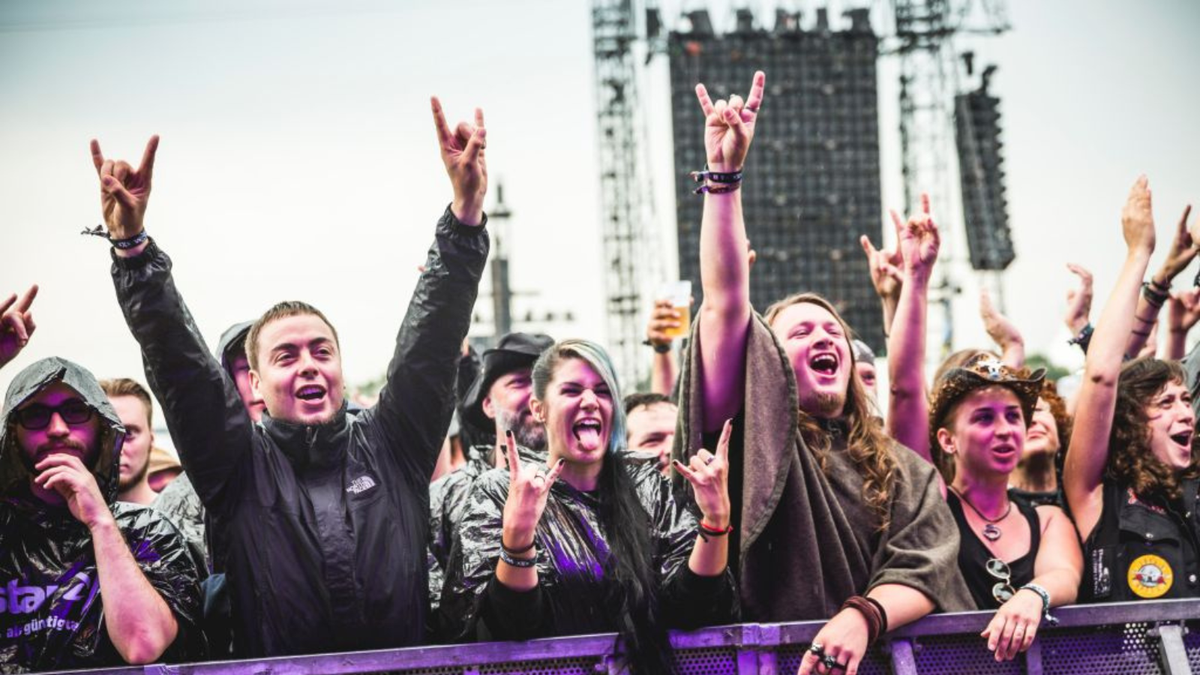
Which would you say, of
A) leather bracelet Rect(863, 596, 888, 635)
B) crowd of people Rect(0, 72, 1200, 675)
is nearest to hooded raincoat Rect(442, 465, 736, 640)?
crowd of people Rect(0, 72, 1200, 675)

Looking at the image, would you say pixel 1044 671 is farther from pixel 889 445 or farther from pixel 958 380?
pixel 958 380

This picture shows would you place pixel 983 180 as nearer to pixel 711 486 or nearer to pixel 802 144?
pixel 802 144

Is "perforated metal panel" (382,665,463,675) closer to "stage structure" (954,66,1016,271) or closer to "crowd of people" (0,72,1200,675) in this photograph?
"crowd of people" (0,72,1200,675)

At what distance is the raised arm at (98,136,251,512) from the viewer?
3.19m

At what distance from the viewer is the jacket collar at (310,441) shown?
3465mm

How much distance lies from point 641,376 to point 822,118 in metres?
5.69

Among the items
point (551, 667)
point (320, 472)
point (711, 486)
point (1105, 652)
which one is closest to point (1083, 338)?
point (1105, 652)

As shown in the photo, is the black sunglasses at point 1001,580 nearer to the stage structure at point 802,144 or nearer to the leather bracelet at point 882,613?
the leather bracelet at point 882,613

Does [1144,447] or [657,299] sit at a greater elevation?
[657,299]

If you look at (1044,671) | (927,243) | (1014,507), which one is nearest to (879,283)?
(927,243)

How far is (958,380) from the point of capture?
419 cm

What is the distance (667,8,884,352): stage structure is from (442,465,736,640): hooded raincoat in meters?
18.9

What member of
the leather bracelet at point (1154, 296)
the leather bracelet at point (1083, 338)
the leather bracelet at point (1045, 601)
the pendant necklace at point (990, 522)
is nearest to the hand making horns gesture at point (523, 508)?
the leather bracelet at point (1045, 601)

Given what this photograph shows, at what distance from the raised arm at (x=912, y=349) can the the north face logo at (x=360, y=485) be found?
1639 mm
